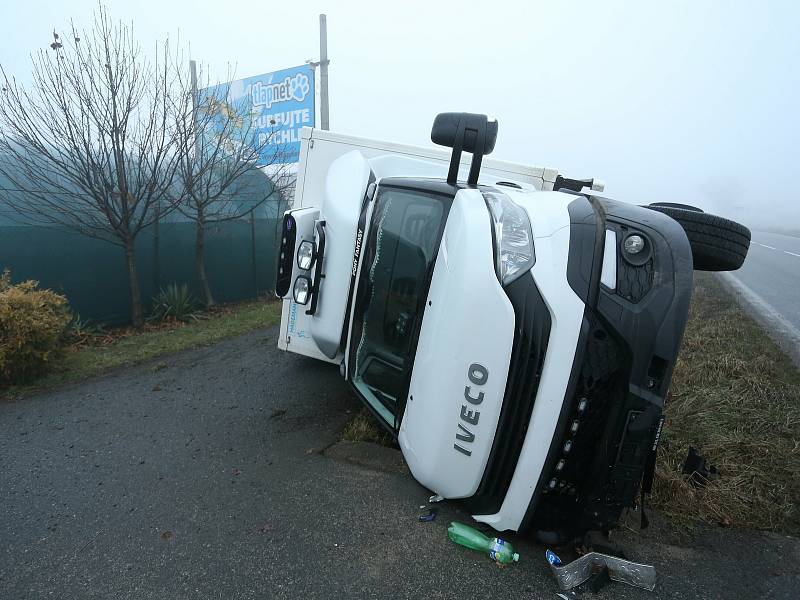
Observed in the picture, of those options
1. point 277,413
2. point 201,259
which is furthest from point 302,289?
point 201,259

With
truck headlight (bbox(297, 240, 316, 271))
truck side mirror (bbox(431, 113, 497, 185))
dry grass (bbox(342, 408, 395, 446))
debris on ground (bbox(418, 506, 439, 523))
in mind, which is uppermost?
truck side mirror (bbox(431, 113, 497, 185))

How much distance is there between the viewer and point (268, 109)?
11523 millimetres

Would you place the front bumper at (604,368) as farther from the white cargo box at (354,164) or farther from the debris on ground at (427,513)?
the white cargo box at (354,164)

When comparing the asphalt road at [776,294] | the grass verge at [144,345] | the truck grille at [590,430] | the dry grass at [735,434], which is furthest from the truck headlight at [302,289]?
the asphalt road at [776,294]

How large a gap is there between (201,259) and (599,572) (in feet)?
27.2

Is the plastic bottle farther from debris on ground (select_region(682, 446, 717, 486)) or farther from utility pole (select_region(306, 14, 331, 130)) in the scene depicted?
utility pole (select_region(306, 14, 331, 130))

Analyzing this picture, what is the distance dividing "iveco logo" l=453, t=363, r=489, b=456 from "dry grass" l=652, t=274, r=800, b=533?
1.28 meters

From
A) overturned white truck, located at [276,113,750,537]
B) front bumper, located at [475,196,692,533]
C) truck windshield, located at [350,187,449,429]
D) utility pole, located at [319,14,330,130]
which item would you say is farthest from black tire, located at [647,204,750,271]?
utility pole, located at [319,14,330,130]

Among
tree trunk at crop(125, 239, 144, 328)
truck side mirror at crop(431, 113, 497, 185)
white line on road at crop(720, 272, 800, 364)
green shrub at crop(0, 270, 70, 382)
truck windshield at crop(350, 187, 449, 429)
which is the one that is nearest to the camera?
truck side mirror at crop(431, 113, 497, 185)

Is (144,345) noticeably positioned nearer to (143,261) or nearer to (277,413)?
(143,261)

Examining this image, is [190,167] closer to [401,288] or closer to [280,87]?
[280,87]

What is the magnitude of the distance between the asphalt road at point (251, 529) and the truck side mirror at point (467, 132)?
5.72 feet

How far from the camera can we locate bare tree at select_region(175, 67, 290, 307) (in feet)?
24.6

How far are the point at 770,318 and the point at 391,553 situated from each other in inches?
303
